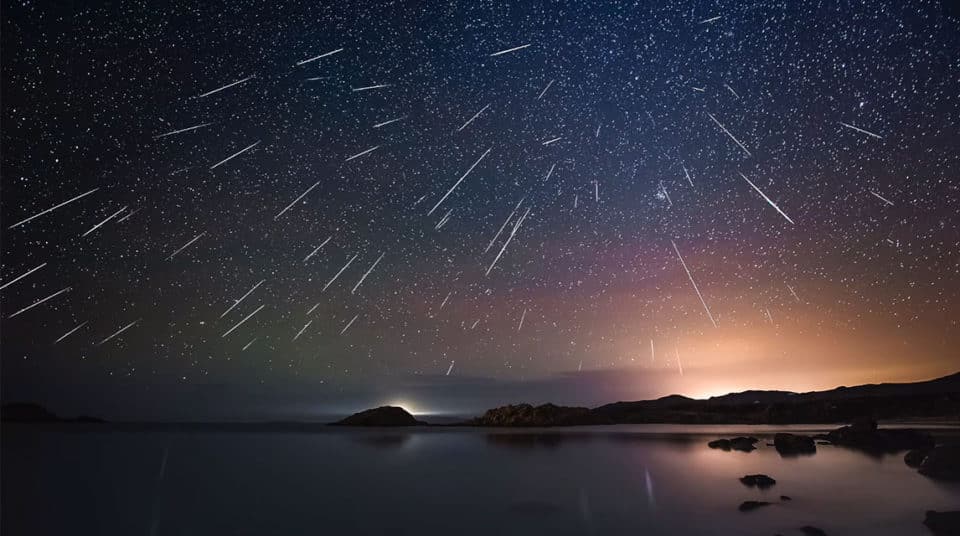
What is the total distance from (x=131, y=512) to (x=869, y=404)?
635ft

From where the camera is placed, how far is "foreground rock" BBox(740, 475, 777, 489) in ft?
111

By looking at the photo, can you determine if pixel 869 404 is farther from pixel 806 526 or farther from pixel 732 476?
pixel 806 526

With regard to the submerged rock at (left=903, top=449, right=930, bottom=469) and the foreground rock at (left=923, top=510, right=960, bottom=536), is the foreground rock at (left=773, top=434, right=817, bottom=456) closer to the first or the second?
the submerged rock at (left=903, top=449, right=930, bottom=469)

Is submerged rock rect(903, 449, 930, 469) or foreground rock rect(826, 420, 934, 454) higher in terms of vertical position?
foreground rock rect(826, 420, 934, 454)

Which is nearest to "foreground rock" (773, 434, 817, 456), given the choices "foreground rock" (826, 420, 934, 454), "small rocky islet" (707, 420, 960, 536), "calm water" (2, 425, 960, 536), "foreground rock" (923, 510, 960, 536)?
"small rocky islet" (707, 420, 960, 536)

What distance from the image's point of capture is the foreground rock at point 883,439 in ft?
191

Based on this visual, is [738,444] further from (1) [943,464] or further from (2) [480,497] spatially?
(2) [480,497]

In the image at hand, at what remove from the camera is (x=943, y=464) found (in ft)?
123

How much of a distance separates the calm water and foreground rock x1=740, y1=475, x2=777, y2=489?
2.25ft

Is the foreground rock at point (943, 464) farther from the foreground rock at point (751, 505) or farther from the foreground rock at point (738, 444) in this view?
the foreground rock at point (738, 444)

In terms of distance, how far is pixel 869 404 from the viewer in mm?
172000

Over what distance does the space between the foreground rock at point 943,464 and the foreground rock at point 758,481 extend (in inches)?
474

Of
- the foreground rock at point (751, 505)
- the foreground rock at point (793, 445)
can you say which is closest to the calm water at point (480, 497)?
the foreground rock at point (751, 505)

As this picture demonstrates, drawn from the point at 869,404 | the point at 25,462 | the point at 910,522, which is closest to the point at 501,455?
the point at 910,522
